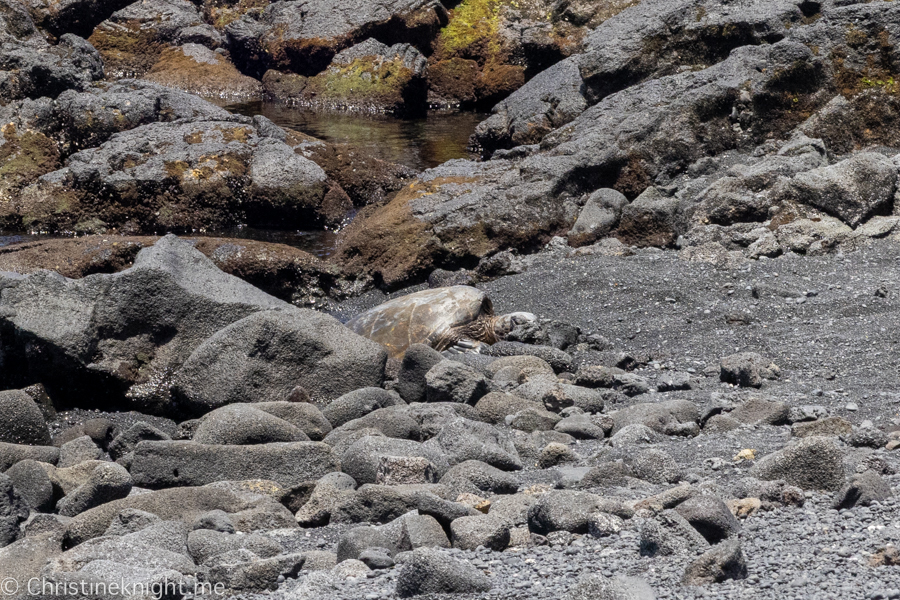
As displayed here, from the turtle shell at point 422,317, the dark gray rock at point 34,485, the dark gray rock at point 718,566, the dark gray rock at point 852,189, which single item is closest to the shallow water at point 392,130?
the turtle shell at point 422,317

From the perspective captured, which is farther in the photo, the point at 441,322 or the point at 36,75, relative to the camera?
the point at 36,75

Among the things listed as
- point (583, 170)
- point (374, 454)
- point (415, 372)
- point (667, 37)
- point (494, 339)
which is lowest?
point (494, 339)

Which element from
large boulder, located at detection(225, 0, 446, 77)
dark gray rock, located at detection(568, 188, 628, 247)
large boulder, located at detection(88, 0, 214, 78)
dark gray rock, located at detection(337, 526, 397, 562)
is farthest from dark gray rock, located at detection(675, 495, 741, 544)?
large boulder, located at detection(88, 0, 214, 78)

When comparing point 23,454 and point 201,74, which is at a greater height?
point 23,454

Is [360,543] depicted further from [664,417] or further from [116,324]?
[116,324]

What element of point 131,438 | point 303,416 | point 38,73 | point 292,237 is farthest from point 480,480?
point 38,73

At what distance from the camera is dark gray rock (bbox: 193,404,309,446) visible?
511 centimetres

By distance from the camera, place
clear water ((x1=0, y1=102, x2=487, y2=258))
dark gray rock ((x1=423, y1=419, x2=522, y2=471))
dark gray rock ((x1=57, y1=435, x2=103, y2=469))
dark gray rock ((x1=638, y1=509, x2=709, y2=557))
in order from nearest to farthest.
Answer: dark gray rock ((x1=638, y1=509, x2=709, y2=557)) < dark gray rock ((x1=423, y1=419, x2=522, y2=471)) < dark gray rock ((x1=57, y1=435, x2=103, y2=469)) < clear water ((x1=0, y1=102, x2=487, y2=258))

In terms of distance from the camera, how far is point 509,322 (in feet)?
24.5

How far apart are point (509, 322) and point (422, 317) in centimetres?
73

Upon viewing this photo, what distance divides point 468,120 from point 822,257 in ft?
43.8

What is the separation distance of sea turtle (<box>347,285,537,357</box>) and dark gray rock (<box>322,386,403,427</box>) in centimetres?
140

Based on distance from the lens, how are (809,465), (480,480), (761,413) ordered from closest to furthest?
1. (809,465)
2. (480,480)
3. (761,413)

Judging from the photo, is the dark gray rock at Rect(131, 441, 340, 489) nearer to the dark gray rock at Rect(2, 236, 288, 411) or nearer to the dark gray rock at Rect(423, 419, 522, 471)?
the dark gray rock at Rect(423, 419, 522, 471)
